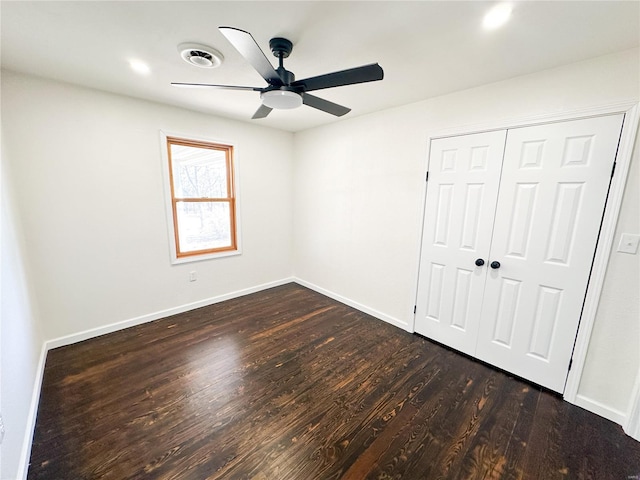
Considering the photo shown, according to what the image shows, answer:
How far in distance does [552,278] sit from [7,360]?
348 cm

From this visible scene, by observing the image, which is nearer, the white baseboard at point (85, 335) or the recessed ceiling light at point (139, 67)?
the white baseboard at point (85, 335)

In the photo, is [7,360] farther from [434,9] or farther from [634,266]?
[634,266]

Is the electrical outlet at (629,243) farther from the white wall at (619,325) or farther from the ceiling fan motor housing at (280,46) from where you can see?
the ceiling fan motor housing at (280,46)

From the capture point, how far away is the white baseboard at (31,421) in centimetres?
137

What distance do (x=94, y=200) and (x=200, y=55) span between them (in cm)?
179

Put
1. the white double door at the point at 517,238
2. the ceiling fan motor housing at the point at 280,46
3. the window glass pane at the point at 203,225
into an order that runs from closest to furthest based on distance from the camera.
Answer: the ceiling fan motor housing at the point at 280,46
the white double door at the point at 517,238
the window glass pane at the point at 203,225

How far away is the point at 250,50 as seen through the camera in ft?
4.25

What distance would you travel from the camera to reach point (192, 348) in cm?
256

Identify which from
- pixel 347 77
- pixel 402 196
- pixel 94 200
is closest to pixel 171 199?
pixel 94 200

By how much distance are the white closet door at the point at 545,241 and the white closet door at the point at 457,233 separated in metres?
0.10

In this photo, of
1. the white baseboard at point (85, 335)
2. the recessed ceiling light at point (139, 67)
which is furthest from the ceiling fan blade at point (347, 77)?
the white baseboard at point (85, 335)

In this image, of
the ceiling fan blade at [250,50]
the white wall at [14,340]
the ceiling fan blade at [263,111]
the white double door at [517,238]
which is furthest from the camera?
the ceiling fan blade at [263,111]

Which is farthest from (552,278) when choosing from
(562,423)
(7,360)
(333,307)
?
(7,360)

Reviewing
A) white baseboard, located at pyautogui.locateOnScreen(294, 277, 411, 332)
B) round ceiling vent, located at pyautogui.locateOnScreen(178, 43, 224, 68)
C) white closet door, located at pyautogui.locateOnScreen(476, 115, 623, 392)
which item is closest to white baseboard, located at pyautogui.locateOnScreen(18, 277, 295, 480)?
white baseboard, located at pyautogui.locateOnScreen(294, 277, 411, 332)
